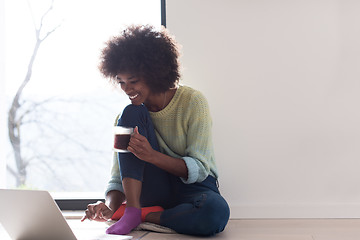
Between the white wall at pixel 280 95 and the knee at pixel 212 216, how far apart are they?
2.03 ft

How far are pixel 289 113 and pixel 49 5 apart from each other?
1942 mm

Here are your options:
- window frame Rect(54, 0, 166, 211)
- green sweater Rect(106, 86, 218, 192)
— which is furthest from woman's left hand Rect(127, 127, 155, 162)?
window frame Rect(54, 0, 166, 211)

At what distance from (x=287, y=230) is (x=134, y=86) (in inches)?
39.4

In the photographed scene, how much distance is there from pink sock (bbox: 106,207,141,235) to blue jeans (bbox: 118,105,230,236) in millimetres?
128

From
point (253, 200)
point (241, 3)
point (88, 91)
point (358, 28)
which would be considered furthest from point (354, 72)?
point (88, 91)

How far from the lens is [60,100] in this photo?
3504 millimetres

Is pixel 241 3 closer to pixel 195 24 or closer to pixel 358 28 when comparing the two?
pixel 195 24

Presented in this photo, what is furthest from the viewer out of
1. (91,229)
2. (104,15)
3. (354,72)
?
(104,15)

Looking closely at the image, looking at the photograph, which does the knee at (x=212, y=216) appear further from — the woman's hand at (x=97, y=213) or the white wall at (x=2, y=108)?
the white wall at (x=2, y=108)

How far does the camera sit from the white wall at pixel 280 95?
2.60m

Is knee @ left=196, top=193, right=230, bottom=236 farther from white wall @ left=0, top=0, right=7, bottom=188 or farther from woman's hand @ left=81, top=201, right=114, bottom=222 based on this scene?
white wall @ left=0, top=0, right=7, bottom=188

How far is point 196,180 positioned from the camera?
2213 mm

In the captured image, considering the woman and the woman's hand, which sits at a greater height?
the woman

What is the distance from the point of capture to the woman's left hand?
2.01m
